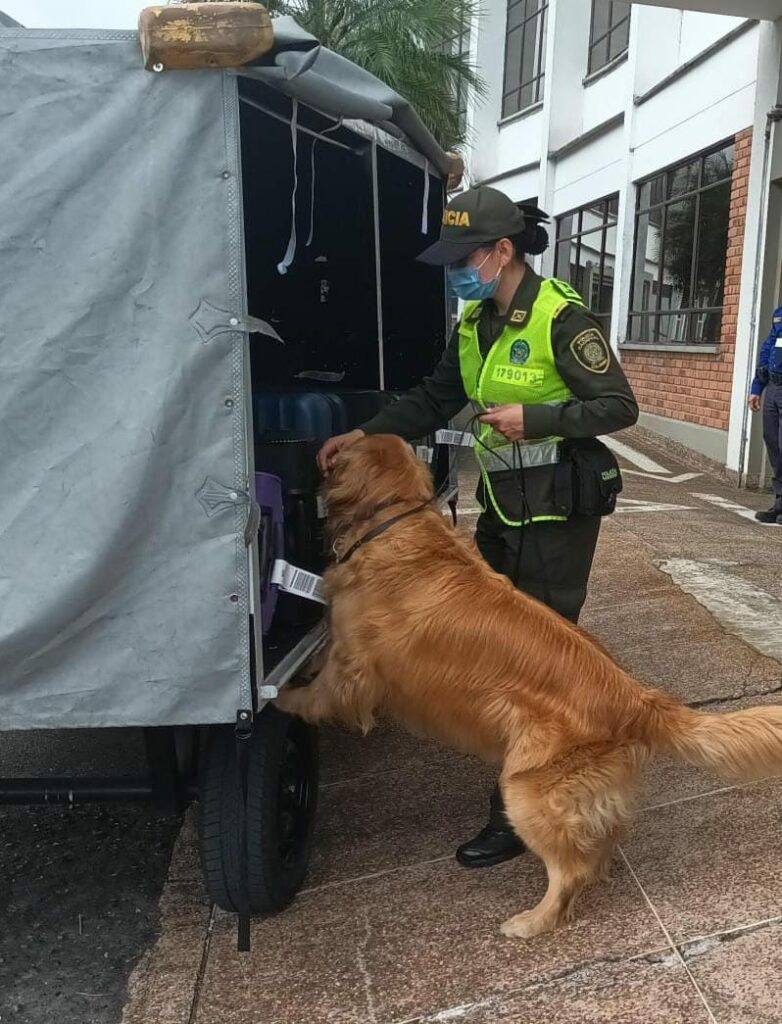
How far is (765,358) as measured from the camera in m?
8.46

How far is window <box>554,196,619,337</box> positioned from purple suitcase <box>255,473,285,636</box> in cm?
1291

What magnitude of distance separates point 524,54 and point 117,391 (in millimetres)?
19616

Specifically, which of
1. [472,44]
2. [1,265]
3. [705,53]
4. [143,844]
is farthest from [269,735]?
[472,44]

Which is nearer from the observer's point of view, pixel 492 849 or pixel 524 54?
pixel 492 849

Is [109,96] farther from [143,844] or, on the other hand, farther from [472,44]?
[472,44]

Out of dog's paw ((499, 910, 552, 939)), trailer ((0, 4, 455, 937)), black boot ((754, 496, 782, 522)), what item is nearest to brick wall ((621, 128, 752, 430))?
black boot ((754, 496, 782, 522))

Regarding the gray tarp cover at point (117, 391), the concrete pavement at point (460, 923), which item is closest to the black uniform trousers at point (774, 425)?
the concrete pavement at point (460, 923)

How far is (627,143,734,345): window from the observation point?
10961 mm

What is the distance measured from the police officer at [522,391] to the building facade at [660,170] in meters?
7.39

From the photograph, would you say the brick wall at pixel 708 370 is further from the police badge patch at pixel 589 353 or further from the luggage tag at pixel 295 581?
the luggage tag at pixel 295 581

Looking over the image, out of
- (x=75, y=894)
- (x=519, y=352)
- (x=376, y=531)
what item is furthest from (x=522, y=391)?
(x=75, y=894)

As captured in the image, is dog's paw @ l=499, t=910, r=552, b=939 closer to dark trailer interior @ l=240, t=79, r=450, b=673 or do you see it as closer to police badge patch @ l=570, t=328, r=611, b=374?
dark trailer interior @ l=240, t=79, r=450, b=673

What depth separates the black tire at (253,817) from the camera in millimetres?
2633

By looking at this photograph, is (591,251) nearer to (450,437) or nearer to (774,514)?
(774,514)
